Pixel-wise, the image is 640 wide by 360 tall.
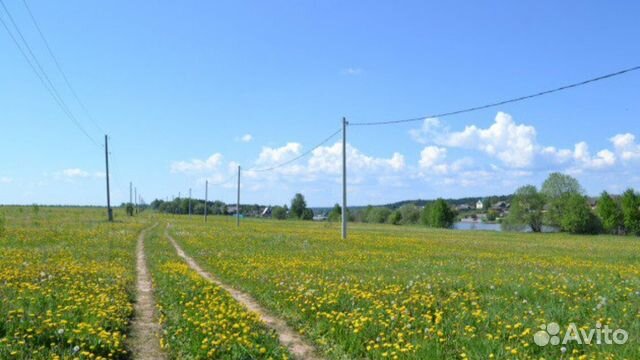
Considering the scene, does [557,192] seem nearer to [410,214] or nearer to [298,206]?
[410,214]

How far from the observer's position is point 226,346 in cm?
796

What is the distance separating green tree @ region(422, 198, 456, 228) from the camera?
12612 centimetres

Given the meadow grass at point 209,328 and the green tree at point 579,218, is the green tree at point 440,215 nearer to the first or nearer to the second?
the green tree at point 579,218

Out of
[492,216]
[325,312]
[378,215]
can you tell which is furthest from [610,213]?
[325,312]

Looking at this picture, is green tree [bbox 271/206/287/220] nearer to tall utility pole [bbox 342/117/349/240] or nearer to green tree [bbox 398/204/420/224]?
green tree [bbox 398/204/420/224]

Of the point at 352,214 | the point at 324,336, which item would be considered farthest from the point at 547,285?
the point at 352,214

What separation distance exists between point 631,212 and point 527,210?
21.4 meters

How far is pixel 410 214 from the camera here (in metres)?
154

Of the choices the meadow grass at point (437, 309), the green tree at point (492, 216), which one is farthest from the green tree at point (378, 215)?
the meadow grass at point (437, 309)

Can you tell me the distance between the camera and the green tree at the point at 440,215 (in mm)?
126125

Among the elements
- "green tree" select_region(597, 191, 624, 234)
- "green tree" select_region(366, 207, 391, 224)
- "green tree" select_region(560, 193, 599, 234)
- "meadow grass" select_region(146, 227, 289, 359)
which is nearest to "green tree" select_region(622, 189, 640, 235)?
"green tree" select_region(597, 191, 624, 234)

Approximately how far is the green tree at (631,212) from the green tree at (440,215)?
3777cm

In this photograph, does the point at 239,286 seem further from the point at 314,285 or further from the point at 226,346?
the point at 226,346

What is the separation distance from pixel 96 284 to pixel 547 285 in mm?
11411
